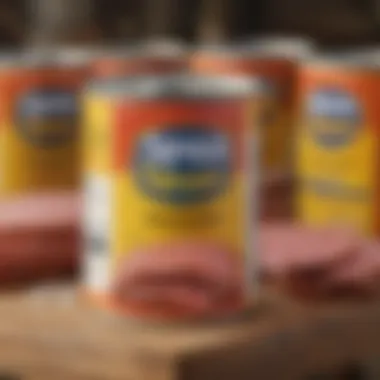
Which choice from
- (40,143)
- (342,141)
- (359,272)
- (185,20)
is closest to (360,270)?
(359,272)

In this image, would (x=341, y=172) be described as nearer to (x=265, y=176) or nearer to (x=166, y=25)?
(x=265, y=176)

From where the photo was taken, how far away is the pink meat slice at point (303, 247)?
69 cm

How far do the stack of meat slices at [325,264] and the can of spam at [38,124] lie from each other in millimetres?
160

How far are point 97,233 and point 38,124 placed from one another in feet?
0.50

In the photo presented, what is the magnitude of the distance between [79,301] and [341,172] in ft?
0.63

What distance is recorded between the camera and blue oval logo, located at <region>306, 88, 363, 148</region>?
2.45 ft

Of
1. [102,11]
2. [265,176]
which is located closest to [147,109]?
[265,176]

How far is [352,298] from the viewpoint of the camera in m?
0.68

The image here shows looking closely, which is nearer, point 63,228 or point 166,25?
point 63,228

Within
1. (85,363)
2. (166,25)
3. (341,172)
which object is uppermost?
(166,25)

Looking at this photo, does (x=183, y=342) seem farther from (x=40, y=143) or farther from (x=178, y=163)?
(x=40, y=143)

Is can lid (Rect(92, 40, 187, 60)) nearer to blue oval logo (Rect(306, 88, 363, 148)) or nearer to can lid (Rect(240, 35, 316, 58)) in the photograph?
can lid (Rect(240, 35, 316, 58))

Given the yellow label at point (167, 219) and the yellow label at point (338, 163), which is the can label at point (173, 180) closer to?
the yellow label at point (167, 219)

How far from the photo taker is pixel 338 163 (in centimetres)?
76
